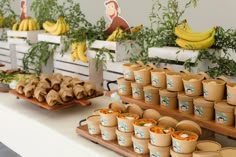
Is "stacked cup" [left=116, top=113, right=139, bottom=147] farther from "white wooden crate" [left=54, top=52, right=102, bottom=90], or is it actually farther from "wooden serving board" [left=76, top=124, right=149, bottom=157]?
"white wooden crate" [left=54, top=52, right=102, bottom=90]

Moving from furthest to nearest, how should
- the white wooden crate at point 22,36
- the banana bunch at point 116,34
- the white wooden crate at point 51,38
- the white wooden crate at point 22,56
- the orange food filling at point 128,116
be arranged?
the white wooden crate at point 22,36 → the white wooden crate at point 22,56 → the white wooden crate at point 51,38 → the banana bunch at point 116,34 → the orange food filling at point 128,116

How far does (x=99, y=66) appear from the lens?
2.32 metres

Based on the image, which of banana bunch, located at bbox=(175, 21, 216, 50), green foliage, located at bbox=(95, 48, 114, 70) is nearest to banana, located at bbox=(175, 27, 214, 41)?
banana bunch, located at bbox=(175, 21, 216, 50)

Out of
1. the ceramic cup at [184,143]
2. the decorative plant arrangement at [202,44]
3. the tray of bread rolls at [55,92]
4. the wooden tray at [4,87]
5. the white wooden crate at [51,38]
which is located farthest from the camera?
the white wooden crate at [51,38]

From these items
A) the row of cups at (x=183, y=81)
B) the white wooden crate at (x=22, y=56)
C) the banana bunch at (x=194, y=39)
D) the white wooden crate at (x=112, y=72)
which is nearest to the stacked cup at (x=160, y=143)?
the row of cups at (x=183, y=81)

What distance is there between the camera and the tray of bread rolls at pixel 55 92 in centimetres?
177


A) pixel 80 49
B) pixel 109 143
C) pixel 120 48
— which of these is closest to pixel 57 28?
pixel 80 49

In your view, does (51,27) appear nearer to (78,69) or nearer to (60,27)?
(60,27)

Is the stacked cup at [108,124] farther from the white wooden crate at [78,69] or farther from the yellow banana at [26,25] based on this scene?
the yellow banana at [26,25]

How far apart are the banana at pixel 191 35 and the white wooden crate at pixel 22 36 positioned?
5.04 feet

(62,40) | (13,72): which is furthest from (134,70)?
(13,72)

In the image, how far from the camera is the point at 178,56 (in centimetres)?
174

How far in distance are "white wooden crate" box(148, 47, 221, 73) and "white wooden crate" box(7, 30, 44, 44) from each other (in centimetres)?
138

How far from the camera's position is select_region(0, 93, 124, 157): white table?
57.1 inches
